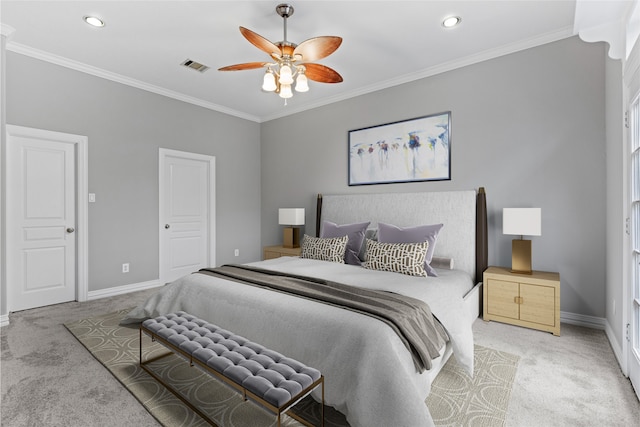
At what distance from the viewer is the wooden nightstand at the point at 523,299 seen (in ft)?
9.00

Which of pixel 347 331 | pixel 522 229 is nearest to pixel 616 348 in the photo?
pixel 522 229

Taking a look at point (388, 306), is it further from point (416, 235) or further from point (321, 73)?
point (321, 73)

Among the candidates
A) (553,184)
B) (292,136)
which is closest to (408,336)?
(553,184)

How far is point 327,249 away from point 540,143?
8.00 feet

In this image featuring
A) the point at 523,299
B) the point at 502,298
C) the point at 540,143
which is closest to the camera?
the point at 523,299

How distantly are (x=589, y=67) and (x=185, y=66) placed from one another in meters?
4.26

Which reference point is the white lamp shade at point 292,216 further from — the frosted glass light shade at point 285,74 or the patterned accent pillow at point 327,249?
the frosted glass light shade at point 285,74

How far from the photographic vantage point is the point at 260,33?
121 inches

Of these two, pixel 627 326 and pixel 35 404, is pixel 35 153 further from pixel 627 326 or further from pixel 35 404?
pixel 627 326

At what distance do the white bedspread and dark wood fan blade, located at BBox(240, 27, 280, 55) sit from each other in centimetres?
186

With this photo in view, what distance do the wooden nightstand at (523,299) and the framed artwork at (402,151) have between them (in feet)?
4.25

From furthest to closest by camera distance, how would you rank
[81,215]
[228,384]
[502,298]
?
[81,215], [502,298], [228,384]

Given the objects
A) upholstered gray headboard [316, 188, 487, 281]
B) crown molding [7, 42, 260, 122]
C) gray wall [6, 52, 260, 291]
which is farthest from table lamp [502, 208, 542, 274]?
crown molding [7, 42, 260, 122]

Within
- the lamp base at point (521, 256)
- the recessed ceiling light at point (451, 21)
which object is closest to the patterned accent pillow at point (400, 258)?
the lamp base at point (521, 256)
